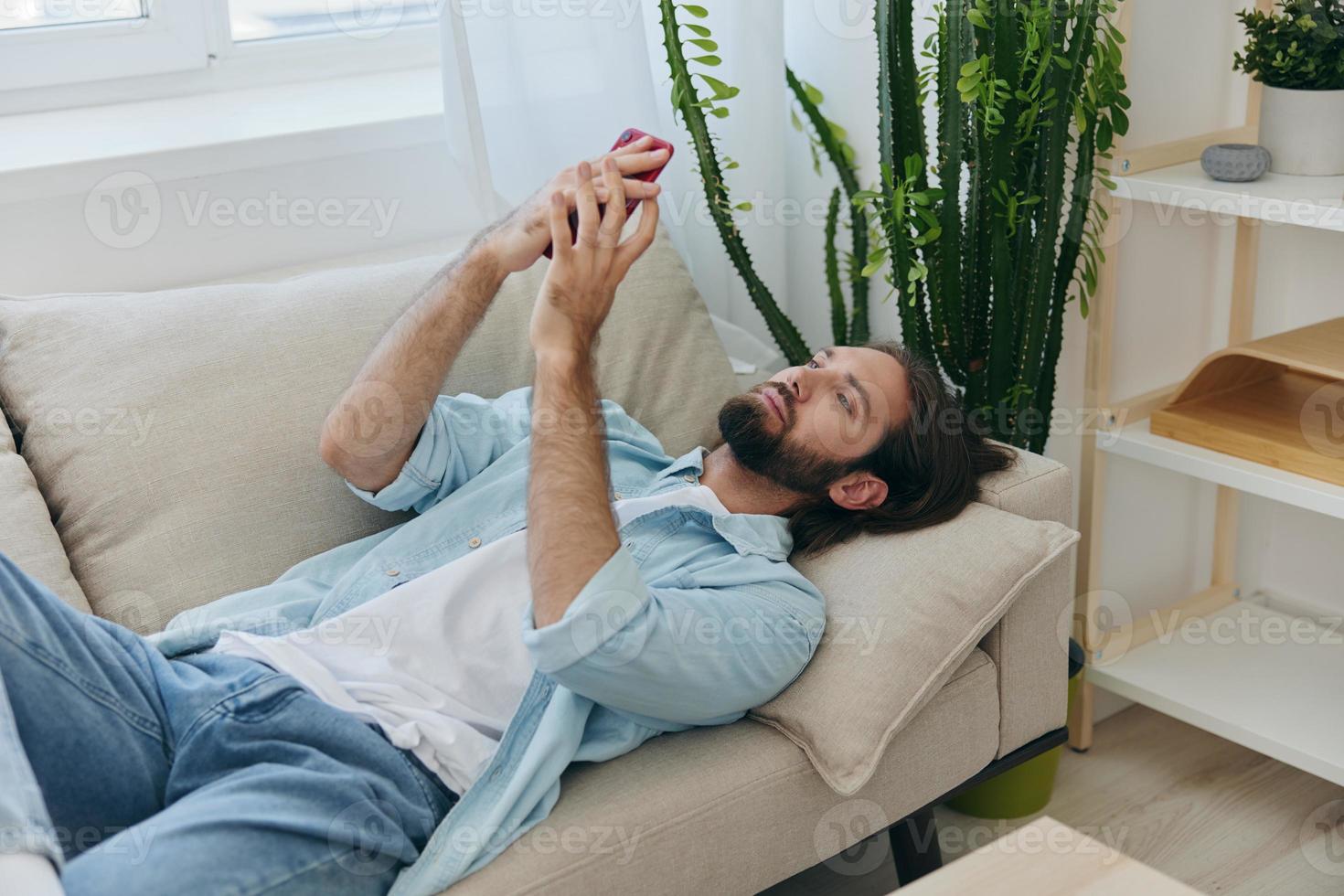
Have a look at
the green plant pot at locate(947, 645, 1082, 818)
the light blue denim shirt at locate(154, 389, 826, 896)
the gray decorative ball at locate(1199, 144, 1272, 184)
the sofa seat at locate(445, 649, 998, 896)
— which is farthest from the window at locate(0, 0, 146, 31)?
the green plant pot at locate(947, 645, 1082, 818)

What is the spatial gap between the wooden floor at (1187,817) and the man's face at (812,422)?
641 millimetres

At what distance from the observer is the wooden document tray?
72.7 inches

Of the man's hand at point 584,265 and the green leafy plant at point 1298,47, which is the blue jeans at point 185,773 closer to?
the man's hand at point 584,265

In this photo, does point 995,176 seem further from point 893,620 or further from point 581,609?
point 581,609

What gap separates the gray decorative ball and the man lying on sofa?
1.73 ft

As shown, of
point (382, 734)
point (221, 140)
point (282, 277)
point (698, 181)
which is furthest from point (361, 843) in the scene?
point (698, 181)

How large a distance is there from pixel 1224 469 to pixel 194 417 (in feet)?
4.63

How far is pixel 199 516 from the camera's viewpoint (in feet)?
5.26

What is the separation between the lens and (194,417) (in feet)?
5.38

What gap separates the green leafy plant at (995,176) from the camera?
177 centimetres

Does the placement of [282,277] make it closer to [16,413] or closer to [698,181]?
[16,413]

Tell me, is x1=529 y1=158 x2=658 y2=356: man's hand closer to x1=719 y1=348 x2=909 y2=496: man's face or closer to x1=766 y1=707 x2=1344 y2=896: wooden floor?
Answer: x1=719 y1=348 x2=909 y2=496: man's face

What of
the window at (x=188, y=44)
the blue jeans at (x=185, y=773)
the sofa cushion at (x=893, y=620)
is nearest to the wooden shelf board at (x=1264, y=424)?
Answer: the sofa cushion at (x=893, y=620)

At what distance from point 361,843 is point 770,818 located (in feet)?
1.43
